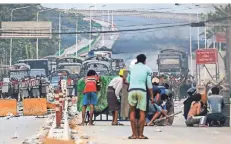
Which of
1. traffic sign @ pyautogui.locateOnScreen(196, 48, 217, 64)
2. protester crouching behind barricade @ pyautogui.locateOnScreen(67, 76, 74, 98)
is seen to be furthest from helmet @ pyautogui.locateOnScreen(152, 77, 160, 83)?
protester crouching behind barricade @ pyautogui.locateOnScreen(67, 76, 74, 98)

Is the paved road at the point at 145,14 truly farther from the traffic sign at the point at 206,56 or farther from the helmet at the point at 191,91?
the helmet at the point at 191,91

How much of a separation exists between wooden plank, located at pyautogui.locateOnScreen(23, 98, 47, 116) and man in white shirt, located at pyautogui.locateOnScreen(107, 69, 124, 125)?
4.42 m

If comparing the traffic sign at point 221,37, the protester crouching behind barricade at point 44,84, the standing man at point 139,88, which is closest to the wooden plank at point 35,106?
the protester crouching behind barricade at point 44,84

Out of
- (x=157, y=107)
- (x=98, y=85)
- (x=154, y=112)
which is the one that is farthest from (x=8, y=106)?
(x=157, y=107)

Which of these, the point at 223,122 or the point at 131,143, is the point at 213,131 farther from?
the point at 131,143

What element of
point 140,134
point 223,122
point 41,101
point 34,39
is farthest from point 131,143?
point 41,101

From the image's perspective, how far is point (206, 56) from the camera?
755 inches

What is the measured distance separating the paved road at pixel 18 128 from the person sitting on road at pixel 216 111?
3613mm

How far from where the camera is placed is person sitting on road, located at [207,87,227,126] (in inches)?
675

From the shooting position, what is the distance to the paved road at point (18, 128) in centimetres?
1480

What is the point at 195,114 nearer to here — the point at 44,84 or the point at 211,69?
the point at 211,69

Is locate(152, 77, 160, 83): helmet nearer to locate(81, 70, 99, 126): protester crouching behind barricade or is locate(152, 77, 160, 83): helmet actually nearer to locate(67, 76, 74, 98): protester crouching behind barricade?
locate(81, 70, 99, 126): protester crouching behind barricade

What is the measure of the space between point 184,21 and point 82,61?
264cm

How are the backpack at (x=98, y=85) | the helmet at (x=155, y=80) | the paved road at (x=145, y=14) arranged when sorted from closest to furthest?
the backpack at (x=98, y=85) < the helmet at (x=155, y=80) < the paved road at (x=145, y=14)
